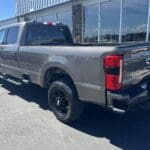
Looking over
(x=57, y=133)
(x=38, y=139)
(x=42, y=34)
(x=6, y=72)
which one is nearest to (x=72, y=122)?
(x=57, y=133)

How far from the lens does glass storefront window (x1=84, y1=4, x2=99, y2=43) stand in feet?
40.1

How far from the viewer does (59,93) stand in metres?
4.90

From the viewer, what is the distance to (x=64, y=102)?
15.9 feet

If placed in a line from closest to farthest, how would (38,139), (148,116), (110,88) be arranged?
(110,88) < (38,139) < (148,116)

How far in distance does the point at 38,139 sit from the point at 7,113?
1482 mm

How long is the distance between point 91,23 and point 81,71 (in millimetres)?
8760

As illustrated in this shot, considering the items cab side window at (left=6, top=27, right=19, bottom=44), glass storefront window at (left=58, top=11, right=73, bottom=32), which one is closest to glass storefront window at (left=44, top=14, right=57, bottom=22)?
glass storefront window at (left=58, top=11, right=73, bottom=32)

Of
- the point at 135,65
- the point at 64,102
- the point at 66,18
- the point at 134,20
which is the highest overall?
the point at 66,18

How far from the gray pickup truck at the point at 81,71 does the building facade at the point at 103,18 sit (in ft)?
16.0

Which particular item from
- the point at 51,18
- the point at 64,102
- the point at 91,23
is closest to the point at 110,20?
the point at 91,23

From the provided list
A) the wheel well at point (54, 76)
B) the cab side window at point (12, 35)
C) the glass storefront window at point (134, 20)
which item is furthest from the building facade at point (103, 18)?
the wheel well at point (54, 76)

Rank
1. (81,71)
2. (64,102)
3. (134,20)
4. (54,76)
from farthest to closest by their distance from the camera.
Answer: (134,20) → (54,76) → (64,102) → (81,71)

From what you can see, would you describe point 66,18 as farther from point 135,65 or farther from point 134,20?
point 135,65

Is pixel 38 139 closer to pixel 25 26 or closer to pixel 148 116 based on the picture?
pixel 148 116
